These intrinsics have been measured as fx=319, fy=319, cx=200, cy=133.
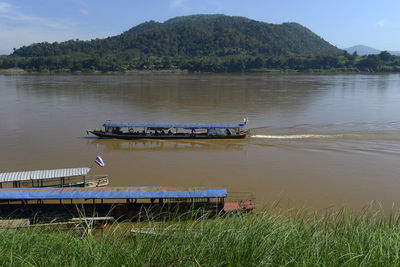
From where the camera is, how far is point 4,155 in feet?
66.1

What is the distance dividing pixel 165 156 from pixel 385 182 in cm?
1234

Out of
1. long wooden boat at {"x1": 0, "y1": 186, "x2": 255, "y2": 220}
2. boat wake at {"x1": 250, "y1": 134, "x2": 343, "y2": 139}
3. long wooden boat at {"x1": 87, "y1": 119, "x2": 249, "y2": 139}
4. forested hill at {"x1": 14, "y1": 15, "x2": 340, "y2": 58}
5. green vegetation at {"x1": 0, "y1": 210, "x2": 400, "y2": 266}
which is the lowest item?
long wooden boat at {"x1": 0, "y1": 186, "x2": 255, "y2": 220}

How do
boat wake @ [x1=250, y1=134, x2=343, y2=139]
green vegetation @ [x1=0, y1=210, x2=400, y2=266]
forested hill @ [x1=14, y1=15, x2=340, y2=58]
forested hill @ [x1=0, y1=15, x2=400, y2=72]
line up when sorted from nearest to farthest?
green vegetation @ [x1=0, y1=210, x2=400, y2=266] → boat wake @ [x1=250, y1=134, x2=343, y2=139] → forested hill @ [x1=0, y1=15, x2=400, y2=72] → forested hill @ [x1=14, y1=15, x2=340, y2=58]

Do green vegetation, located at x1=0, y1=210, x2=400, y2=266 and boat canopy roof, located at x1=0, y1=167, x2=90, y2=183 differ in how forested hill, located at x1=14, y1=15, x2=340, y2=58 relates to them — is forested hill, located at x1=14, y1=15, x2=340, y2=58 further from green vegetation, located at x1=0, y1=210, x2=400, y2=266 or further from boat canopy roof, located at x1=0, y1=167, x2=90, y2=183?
green vegetation, located at x1=0, y1=210, x2=400, y2=266

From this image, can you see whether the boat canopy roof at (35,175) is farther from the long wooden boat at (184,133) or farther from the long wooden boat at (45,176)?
the long wooden boat at (184,133)

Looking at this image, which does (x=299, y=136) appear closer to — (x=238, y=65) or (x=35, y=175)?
(x=35, y=175)

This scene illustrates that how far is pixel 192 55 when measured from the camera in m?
164

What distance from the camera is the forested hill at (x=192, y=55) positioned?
11688 centimetres

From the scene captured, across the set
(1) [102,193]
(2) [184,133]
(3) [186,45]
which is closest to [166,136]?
(2) [184,133]

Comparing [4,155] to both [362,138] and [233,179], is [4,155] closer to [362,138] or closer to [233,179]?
[233,179]

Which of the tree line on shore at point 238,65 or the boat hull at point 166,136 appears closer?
the boat hull at point 166,136

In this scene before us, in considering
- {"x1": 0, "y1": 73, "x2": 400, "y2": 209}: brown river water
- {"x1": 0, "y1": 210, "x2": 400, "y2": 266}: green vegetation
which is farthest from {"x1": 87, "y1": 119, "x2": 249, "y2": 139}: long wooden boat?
{"x1": 0, "y1": 210, "x2": 400, "y2": 266}: green vegetation

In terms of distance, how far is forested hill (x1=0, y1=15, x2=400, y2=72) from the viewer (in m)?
117

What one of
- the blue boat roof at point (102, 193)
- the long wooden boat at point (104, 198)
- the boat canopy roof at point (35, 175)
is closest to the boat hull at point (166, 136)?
the boat canopy roof at point (35, 175)
